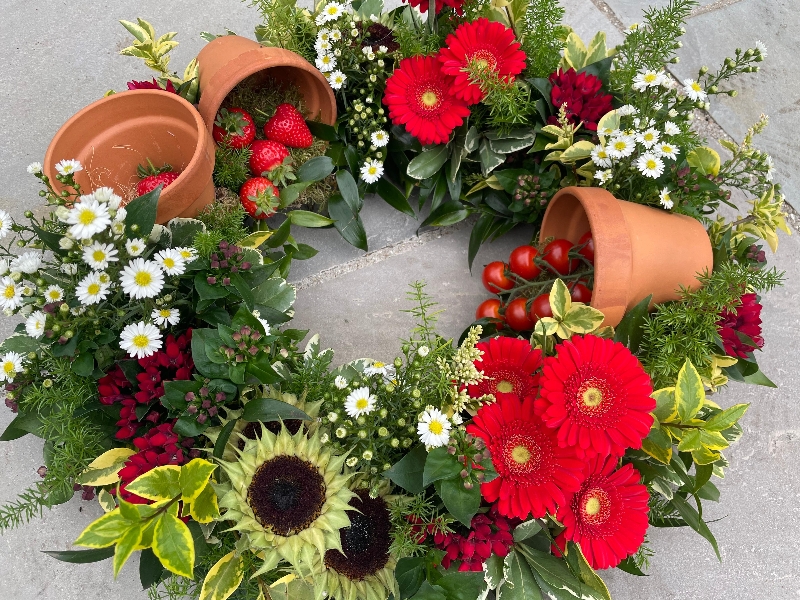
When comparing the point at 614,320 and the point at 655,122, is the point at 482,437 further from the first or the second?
the point at 655,122

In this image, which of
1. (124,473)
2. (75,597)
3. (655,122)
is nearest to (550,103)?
(655,122)

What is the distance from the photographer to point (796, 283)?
1.49 m

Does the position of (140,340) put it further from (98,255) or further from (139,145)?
(139,145)

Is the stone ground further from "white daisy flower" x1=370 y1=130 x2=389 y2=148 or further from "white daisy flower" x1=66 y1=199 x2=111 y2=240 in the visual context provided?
"white daisy flower" x1=66 y1=199 x2=111 y2=240

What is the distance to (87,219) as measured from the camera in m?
0.81

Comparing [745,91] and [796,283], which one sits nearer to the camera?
[796,283]

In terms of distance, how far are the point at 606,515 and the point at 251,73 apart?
981mm

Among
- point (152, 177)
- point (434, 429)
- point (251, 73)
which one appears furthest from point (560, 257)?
point (152, 177)

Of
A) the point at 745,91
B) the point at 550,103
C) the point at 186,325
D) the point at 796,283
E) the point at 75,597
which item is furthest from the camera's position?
the point at 745,91

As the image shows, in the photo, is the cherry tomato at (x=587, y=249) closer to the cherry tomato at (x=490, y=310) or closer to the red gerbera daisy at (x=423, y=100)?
the cherry tomato at (x=490, y=310)

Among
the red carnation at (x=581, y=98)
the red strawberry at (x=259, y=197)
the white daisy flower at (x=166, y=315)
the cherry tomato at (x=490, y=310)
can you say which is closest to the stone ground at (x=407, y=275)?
the cherry tomato at (x=490, y=310)

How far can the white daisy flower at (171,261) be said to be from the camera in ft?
2.97

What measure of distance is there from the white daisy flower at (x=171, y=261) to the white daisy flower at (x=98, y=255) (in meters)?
0.07

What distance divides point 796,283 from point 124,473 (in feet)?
4.95
